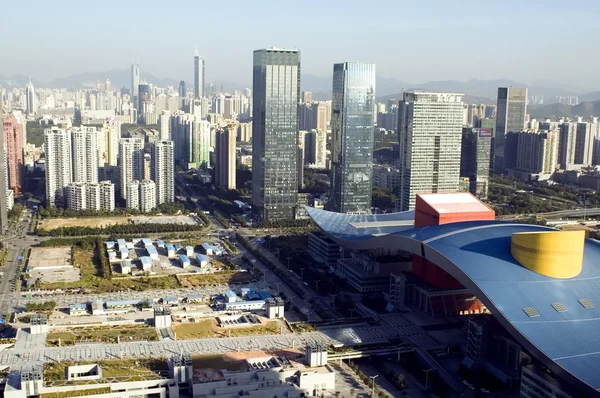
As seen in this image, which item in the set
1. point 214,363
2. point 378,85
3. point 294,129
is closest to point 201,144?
point 294,129

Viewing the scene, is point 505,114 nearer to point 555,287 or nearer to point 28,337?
point 555,287

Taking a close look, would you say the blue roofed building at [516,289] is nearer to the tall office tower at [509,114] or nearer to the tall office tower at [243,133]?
the tall office tower at [509,114]

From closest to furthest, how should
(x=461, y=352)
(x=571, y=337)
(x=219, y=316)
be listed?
(x=571, y=337) → (x=461, y=352) → (x=219, y=316)

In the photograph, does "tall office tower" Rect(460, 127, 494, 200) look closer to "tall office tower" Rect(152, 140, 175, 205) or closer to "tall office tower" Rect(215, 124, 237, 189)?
"tall office tower" Rect(215, 124, 237, 189)

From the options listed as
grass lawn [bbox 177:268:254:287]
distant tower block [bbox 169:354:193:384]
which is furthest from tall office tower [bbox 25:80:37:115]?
distant tower block [bbox 169:354:193:384]

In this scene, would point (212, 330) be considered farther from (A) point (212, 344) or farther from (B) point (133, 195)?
(B) point (133, 195)

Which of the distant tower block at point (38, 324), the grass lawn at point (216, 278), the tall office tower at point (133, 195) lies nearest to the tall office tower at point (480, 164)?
the tall office tower at point (133, 195)

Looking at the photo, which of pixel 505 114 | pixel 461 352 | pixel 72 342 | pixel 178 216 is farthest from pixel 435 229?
pixel 505 114
